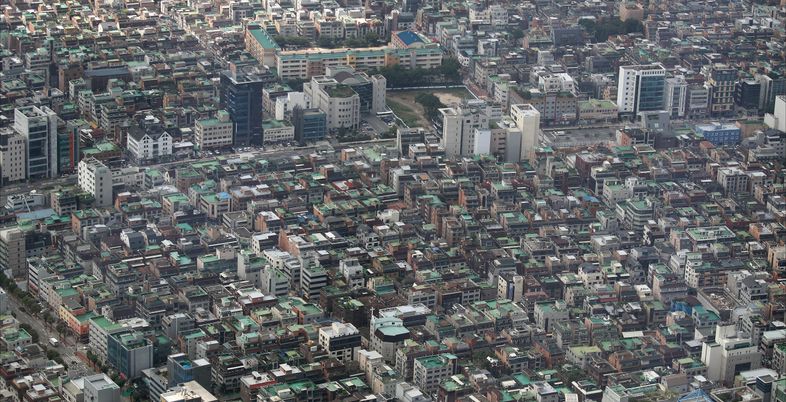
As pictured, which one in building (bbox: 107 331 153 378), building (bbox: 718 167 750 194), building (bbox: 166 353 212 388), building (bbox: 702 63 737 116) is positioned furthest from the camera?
building (bbox: 702 63 737 116)

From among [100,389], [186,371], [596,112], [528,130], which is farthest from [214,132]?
[100,389]

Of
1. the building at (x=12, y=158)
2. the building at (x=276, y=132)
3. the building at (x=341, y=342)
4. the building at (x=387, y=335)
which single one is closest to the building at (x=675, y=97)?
the building at (x=276, y=132)

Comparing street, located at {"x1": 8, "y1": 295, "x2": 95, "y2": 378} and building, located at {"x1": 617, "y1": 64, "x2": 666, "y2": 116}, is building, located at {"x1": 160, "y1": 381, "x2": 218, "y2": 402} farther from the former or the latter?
building, located at {"x1": 617, "y1": 64, "x2": 666, "y2": 116}

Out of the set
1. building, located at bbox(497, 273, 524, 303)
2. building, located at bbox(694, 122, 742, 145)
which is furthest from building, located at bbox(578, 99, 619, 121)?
building, located at bbox(497, 273, 524, 303)

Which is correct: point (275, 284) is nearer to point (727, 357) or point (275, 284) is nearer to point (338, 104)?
point (727, 357)

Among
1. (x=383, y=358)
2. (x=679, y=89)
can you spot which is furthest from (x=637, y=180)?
(x=383, y=358)

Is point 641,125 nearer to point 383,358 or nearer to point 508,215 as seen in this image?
point 508,215
